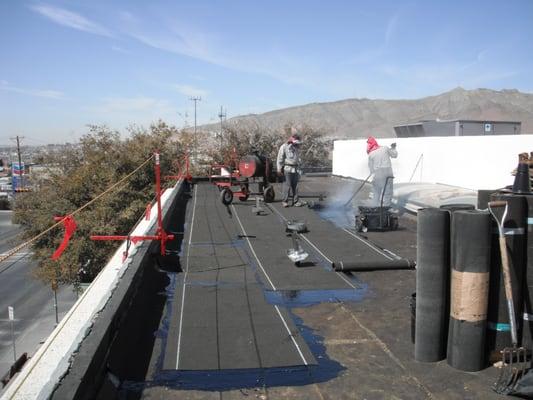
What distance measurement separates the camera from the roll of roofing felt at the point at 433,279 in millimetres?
3170

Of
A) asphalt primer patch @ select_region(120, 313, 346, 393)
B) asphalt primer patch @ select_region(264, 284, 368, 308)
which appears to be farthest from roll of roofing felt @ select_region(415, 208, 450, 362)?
asphalt primer patch @ select_region(264, 284, 368, 308)

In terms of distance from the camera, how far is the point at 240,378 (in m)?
3.17

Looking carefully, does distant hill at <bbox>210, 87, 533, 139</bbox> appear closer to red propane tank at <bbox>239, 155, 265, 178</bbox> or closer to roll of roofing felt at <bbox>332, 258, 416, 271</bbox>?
red propane tank at <bbox>239, 155, 265, 178</bbox>

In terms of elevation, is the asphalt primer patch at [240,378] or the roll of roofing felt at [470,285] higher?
the roll of roofing felt at [470,285]

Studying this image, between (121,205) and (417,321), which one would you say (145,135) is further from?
(417,321)

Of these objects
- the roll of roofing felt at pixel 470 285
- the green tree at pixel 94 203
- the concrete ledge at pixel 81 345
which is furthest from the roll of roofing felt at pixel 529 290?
the green tree at pixel 94 203

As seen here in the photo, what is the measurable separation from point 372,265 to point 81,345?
364cm

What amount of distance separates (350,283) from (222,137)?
2660 centimetres

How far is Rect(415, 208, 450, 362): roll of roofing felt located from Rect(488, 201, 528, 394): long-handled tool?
0.33 m

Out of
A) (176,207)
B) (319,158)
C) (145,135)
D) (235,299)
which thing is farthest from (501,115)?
(235,299)

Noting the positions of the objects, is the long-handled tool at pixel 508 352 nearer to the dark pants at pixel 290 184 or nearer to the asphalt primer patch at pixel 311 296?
the asphalt primer patch at pixel 311 296

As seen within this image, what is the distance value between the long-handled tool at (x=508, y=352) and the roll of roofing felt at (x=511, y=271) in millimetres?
63

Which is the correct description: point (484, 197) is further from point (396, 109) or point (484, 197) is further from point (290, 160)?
point (396, 109)

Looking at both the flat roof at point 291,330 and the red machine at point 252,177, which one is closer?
the flat roof at point 291,330
